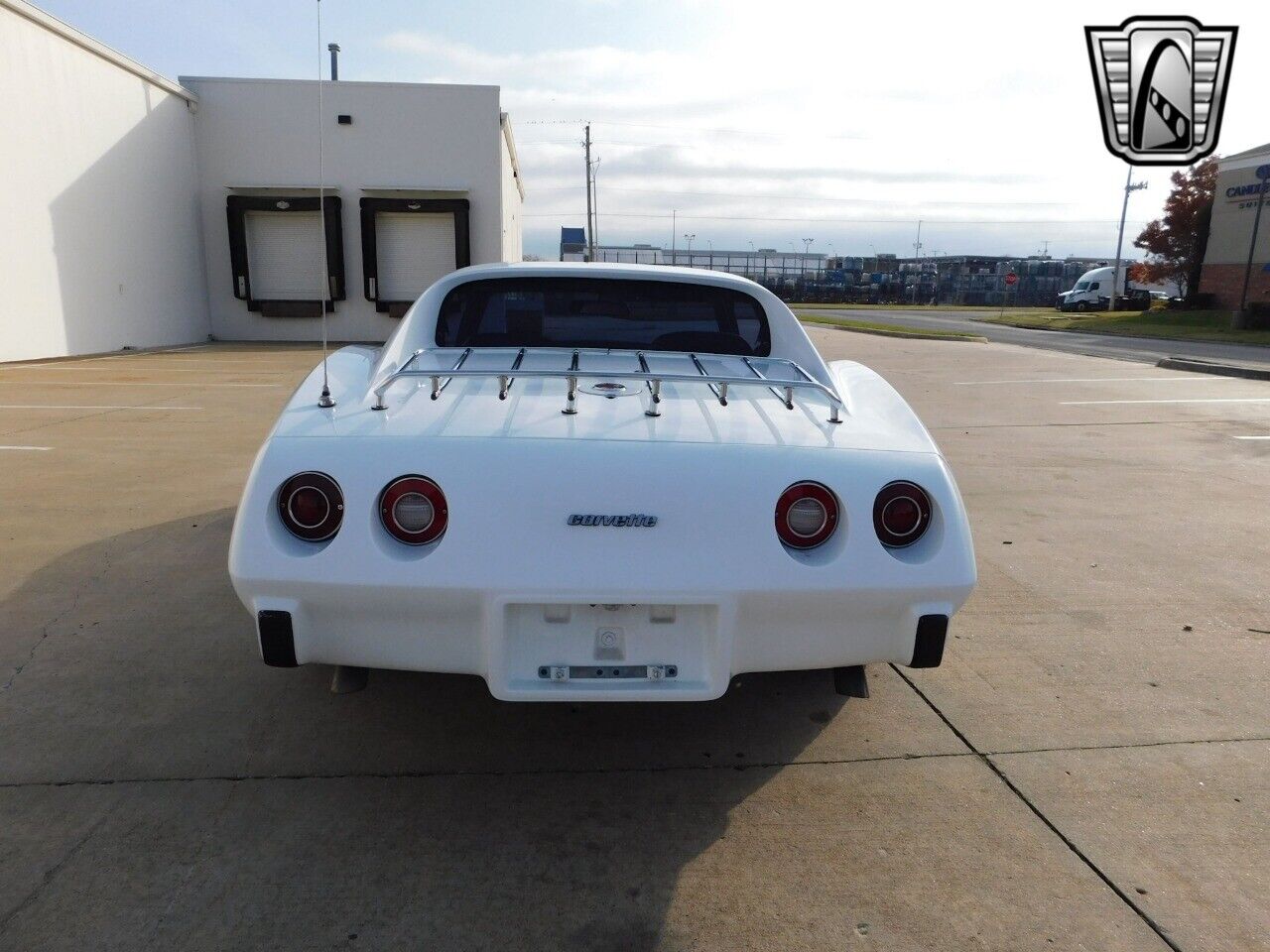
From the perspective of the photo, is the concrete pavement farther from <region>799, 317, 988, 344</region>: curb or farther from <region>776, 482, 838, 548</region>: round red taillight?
<region>799, 317, 988, 344</region>: curb

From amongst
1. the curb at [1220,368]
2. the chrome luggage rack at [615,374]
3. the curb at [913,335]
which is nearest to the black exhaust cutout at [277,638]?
the chrome luggage rack at [615,374]

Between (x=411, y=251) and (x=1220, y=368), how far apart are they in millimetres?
15670

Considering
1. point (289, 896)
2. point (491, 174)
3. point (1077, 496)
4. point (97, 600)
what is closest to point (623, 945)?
point (289, 896)

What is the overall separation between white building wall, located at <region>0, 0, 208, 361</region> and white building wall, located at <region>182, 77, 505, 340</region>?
61cm

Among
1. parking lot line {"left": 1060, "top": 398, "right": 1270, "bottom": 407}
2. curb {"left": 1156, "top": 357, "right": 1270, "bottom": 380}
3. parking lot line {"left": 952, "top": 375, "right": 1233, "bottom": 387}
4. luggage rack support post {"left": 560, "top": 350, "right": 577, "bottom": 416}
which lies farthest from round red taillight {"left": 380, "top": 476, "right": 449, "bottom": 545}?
curb {"left": 1156, "top": 357, "right": 1270, "bottom": 380}

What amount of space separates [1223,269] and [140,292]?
36.2 metres

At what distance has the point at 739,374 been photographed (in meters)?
3.07

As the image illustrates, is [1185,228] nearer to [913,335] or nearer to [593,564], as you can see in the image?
[913,335]

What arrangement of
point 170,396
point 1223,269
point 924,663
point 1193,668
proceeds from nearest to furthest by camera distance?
1. point 924,663
2. point 1193,668
3. point 170,396
4. point 1223,269

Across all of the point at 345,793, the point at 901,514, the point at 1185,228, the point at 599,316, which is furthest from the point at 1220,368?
the point at 1185,228

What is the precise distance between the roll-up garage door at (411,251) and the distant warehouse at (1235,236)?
28.7 m

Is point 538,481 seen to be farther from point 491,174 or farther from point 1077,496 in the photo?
point 491,174

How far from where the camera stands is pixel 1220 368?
554 inches

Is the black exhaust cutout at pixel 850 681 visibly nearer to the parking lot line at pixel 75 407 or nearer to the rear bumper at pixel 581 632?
the rear bumper at pixel 581 632
